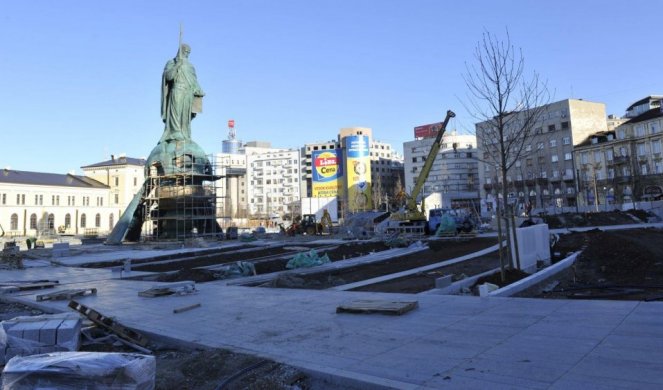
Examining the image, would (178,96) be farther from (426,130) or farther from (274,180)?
(274,180)

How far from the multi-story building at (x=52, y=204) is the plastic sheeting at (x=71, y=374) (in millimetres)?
78960

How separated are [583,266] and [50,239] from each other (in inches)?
2309

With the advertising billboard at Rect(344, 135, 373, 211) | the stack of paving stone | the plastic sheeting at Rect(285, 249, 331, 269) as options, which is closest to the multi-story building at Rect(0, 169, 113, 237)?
the advertising billboard at Rect(344, 135, 373, 211)

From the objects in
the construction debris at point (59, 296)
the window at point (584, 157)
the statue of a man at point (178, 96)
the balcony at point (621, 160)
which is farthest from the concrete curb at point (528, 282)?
the window at point (584, 157)

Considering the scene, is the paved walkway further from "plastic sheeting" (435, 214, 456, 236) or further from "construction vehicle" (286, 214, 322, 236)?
"construction vehicle" (286, 214, 322, 236)

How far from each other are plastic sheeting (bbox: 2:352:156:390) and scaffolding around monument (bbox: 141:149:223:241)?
4041cm

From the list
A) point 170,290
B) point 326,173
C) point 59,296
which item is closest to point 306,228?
point 170,290

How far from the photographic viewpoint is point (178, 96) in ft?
156

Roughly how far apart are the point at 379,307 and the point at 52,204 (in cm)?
9183

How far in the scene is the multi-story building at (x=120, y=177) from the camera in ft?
321

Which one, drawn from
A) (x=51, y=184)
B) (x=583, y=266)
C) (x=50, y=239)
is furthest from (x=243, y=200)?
(x=583, y=266)

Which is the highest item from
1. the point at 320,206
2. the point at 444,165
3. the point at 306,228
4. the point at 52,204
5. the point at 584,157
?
the point at 444,165

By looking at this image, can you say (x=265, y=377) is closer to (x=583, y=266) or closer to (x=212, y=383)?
(x=212, y=383)

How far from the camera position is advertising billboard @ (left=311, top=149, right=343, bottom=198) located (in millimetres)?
128875
